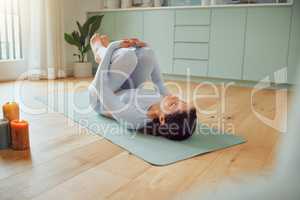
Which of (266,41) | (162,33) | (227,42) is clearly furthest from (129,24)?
(266,41)

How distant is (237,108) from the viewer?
7.21 feet

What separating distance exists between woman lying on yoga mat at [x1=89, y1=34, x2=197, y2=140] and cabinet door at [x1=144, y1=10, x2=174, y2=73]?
1551 mm

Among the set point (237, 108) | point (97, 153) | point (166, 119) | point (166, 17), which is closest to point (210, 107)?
point (237, 108)

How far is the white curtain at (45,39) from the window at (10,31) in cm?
14

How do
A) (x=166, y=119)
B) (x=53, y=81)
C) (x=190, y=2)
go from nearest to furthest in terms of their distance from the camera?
(x=166, y=119)
(x=53, y=81)
(x=190, y=2)

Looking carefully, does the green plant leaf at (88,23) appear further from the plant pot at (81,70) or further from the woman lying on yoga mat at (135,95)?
the woman lying on yoga mat at (135,95)

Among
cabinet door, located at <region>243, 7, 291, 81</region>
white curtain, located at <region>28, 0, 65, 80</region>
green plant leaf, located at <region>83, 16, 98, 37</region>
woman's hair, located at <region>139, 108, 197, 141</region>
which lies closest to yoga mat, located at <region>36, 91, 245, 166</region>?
woman's hair, located at <region>139, 108, 197, 141</region>

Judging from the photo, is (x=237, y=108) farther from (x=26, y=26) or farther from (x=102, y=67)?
(x=26, y=26)

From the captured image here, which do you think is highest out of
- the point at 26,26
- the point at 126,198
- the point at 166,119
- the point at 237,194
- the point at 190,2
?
the point at 190,2

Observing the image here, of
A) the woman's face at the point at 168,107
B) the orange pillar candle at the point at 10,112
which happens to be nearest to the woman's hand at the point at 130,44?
the woman's face at the point at 168,107

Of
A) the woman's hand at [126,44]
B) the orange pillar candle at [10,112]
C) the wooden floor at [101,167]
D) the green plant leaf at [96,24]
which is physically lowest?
the wooden floor at [101,167]

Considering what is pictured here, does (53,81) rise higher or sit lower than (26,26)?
lower

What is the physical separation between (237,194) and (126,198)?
79cm

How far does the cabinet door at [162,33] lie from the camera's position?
3426 millimetres
